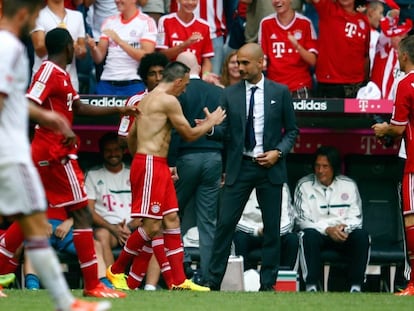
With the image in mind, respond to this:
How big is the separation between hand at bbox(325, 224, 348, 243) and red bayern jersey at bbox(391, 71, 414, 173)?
2529mm

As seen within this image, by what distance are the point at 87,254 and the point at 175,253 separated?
163 centimetres

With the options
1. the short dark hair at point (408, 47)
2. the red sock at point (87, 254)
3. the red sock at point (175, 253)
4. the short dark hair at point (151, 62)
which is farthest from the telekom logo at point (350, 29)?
the red sock at point (87, 254)

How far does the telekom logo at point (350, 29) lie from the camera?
1342 centimetres

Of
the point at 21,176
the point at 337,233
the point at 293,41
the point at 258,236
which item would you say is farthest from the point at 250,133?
the point at 21,176

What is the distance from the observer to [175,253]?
1056 centimetres

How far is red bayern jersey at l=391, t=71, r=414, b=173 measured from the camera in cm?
1009

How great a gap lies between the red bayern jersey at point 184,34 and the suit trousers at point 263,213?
2.66 meters

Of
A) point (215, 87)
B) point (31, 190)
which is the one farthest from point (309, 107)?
point (31, 190)

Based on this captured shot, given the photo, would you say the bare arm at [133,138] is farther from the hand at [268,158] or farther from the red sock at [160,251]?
the hand at [268,158]

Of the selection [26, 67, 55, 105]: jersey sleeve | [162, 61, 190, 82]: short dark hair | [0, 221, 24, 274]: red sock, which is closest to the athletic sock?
[26, 67, 55, 105]: jersey sleeve

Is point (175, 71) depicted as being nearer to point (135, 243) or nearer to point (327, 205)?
point (135, 243)

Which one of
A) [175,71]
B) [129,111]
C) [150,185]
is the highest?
[175,71]

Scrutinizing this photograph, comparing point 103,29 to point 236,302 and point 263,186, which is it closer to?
point 263,186

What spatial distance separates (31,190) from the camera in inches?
265
